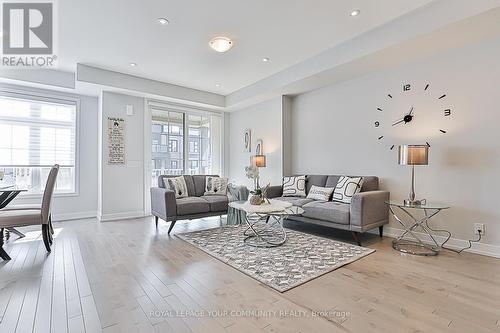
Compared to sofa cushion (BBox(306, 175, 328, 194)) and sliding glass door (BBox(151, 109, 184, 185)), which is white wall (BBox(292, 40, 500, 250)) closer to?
sofa cushion (BBox(306, 175, 328, 194))

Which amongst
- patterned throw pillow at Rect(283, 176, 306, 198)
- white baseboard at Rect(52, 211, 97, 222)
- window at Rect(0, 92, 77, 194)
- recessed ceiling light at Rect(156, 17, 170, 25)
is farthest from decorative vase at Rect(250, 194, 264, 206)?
window at Rect(0, 92, 77, 194)

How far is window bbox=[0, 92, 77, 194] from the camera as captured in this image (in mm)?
4473

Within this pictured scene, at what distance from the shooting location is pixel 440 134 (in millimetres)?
3314

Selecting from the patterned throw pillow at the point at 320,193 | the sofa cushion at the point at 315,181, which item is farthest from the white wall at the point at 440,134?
the patterned throw pillow at the point at 320,193

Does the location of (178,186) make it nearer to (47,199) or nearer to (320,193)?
(47,199)

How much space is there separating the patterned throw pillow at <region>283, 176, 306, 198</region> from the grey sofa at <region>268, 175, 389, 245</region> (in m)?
0.42

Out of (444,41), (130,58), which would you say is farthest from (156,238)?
(444,41)

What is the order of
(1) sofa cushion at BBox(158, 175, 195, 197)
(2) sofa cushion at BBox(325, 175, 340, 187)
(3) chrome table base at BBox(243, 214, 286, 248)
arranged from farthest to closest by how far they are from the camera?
(1) sofa cushion at BBox(158, 175, 195, 197)
(2) sofa cushion at BBox(325, 175, 340, 187)
(3) chrome table base at BBox(243, 214, 286, 248)

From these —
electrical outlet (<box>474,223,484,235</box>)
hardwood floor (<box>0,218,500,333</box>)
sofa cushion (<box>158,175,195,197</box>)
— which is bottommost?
hardwood floor (<box>0,218,500,333</box>)

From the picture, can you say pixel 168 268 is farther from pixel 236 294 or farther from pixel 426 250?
pixel 426 250

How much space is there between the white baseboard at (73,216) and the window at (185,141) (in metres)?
1.34

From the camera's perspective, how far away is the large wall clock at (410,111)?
10.9 ft

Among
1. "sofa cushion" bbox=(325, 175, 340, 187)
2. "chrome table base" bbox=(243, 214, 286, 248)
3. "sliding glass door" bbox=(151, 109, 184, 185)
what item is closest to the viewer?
"chrome table base" bbox=(243, 214, 286, 248)

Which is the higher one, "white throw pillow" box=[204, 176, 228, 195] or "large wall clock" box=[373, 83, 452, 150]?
"large wall clock" box=[373, 83, 452, 150]
